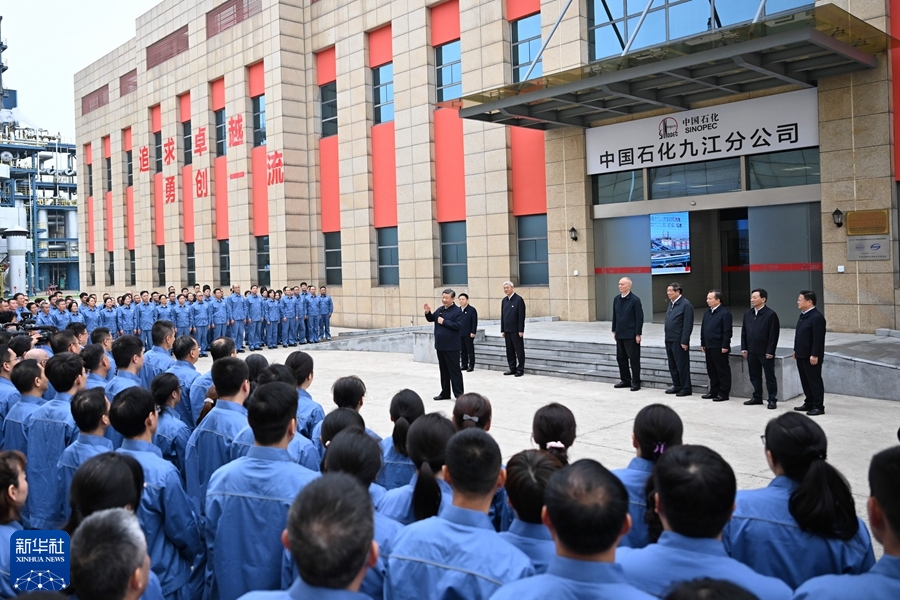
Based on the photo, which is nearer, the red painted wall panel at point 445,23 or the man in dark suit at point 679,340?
the man in dark suit at point 679,340

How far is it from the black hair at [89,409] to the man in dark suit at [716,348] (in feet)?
26.0

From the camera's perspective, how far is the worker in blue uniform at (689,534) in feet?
7.03

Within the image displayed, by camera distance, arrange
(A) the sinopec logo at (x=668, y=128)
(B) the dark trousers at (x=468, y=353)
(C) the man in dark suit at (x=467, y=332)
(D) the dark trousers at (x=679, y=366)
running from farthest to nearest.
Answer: (A) the sinopec logo at (x=668, y=128)
(B) the dark trousers at (x=468, y=353)
(C) the man in dark suit at (x=467, y=332)
(D) the dark trousers at (x=679, y=366)

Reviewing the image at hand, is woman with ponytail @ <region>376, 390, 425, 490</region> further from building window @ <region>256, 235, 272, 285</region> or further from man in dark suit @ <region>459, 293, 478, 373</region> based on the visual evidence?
building window @ <region>256, 235, 272, 285</region>

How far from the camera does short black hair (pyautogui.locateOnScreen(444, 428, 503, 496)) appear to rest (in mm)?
2504

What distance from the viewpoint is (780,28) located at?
1029 cm

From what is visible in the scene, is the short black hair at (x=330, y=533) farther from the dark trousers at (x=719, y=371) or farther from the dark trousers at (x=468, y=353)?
the dark trousers at (x=468, y=353)

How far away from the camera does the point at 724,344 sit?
969cm

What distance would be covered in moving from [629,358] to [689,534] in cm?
910

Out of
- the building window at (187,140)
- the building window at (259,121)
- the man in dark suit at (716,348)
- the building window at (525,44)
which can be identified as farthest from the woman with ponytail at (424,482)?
the building window at (187,140)

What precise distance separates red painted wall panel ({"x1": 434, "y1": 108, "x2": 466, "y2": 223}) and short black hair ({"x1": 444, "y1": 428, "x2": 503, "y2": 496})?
1691 cm

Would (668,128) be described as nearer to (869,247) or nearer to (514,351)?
(869,247)

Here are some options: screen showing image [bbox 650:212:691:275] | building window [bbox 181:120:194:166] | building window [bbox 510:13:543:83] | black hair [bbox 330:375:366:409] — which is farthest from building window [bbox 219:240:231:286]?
black hair [bbox 330:375:366:409]

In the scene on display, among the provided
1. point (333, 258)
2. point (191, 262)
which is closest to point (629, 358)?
point (333, 258)
